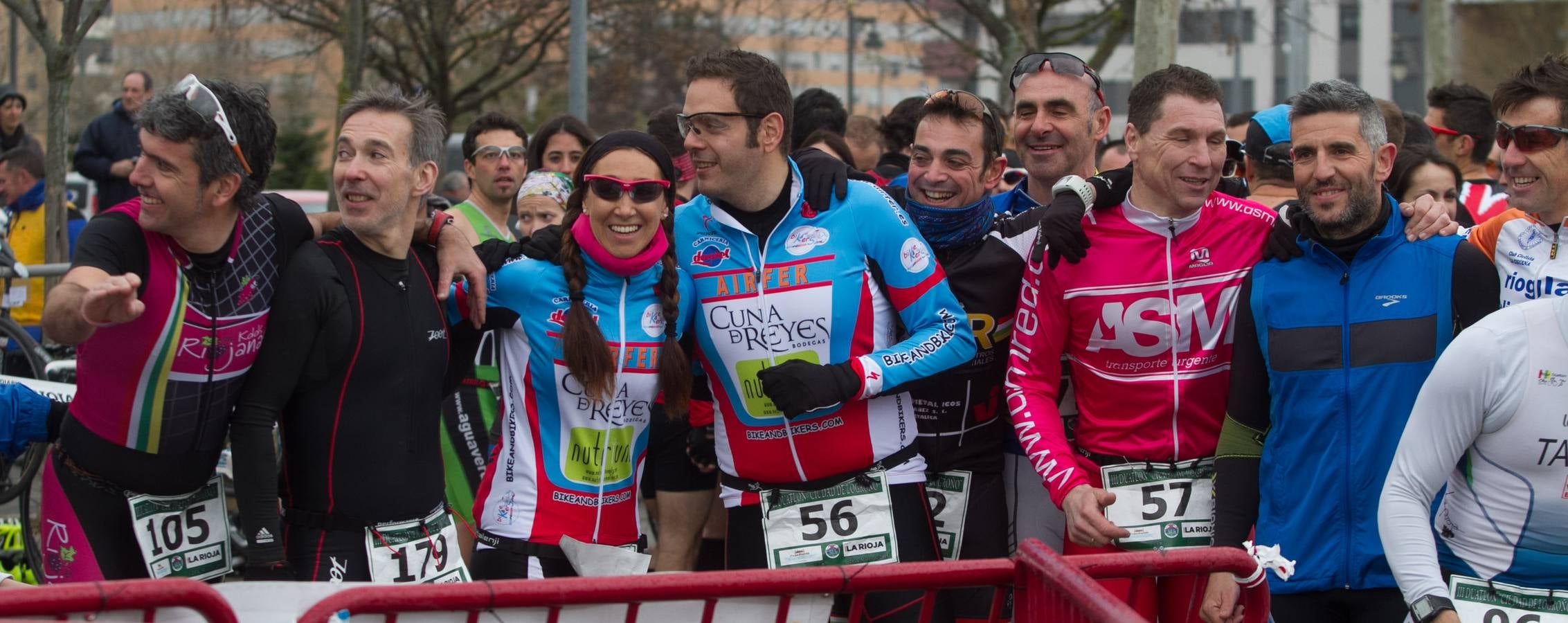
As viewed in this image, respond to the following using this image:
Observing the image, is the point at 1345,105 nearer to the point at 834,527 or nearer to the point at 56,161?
the point at 834,527

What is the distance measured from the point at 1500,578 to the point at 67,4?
9782 millimetres

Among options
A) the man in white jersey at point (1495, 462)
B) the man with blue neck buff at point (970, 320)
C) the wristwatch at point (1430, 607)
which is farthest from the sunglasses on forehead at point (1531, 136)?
the man with blue neck buff at point (970, 320)

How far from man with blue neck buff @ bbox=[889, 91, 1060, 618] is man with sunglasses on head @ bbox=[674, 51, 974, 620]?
161mm

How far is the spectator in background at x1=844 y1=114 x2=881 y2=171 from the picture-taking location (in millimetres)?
8406

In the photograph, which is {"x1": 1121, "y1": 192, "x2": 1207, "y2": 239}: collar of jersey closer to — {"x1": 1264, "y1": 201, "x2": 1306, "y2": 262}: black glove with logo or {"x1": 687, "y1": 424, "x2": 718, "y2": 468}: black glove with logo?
{"x1": 1264, "y1": 201, "x2": 1306, "y2": 262}: black glove with logo

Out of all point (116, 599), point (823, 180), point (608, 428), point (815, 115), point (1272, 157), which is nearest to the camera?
point (116, 599)

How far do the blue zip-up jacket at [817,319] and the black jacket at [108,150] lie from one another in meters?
9.45

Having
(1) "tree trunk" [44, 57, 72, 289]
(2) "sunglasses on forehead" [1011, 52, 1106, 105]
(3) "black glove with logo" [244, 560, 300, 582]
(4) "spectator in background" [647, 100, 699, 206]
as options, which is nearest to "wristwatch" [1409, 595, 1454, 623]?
(2) "sunglasses on forehead" [1011, 52, 1106, 105]

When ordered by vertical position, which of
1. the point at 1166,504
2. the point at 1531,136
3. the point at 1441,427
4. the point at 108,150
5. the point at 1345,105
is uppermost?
the point at 108,150

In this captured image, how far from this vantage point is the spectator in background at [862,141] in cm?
841

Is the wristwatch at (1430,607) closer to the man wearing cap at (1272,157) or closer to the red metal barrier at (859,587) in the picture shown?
the red metal barrier at (859,587)

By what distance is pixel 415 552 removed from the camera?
3.94 metres

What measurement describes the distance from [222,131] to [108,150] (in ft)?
31.8

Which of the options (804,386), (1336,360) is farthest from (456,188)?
(1336,360)
